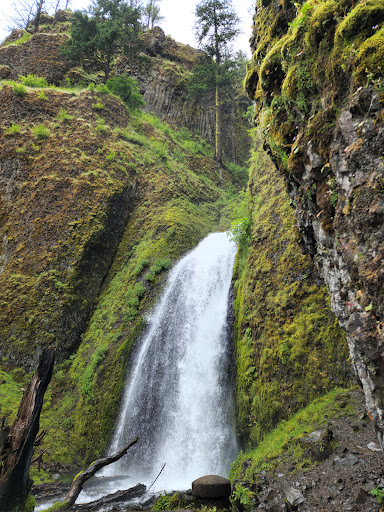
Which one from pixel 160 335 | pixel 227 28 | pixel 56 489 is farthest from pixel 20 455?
pixel 227 28

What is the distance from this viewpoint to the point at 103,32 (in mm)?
21719

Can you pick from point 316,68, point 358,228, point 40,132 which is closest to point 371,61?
point 316,68

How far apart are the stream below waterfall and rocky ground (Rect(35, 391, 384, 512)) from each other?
9.01 ft

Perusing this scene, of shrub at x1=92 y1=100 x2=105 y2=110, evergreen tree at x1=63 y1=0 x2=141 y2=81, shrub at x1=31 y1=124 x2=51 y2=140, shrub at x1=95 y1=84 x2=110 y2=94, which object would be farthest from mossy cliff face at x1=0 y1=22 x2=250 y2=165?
shrub at x1=31 y1=124 x2=51 y2=140

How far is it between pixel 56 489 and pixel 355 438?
7233 millimetres

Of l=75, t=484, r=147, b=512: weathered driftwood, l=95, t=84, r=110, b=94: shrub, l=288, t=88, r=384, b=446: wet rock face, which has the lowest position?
l=75, t=484, r=147, b=512: weathered driftwood

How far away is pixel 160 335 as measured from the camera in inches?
436

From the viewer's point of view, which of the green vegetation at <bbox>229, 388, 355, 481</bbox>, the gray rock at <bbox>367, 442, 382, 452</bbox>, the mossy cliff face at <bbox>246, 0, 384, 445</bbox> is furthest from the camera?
the green vegetation at <bbox>229, 388, 355, 481</bbox>

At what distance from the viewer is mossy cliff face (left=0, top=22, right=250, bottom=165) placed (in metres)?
23.0

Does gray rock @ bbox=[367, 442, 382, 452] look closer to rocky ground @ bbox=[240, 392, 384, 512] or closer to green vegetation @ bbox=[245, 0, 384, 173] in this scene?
rocky ground @ bbox=[240, 392, 384, 512]

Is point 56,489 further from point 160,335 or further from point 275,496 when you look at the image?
point 275,496

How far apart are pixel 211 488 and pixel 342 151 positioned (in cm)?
552

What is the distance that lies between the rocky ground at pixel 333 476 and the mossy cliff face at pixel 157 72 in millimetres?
25211

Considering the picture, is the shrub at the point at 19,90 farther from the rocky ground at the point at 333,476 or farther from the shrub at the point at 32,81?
the rocky ground at the point at 333,476
